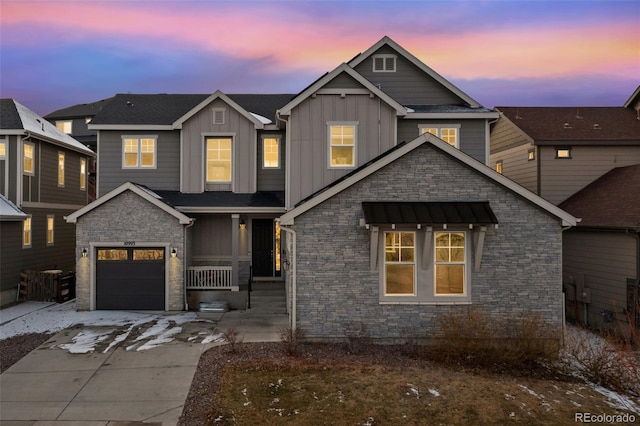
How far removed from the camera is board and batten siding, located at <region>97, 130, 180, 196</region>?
1608 centimetres

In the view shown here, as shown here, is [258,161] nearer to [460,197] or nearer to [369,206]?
[369,206]

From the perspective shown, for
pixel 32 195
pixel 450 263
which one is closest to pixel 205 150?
pixel 32 195

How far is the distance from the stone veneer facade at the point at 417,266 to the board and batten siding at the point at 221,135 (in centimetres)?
633

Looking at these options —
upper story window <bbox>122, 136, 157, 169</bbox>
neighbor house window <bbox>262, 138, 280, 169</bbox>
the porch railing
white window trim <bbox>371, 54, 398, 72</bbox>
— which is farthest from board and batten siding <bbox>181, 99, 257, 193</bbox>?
white window trim <bbox>371, 54, 398, 72</bbox>

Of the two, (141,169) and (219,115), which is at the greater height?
(219,115)

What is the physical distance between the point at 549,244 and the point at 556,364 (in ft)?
9.37

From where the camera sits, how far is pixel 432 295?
10344 millimetres

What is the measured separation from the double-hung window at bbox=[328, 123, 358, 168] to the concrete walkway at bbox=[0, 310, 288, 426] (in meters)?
6.11

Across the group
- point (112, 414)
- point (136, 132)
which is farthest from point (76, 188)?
point (112, 414)

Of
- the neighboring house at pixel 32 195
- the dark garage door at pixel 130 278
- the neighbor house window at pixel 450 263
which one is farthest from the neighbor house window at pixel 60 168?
the neighbor house window at pixel 450 263

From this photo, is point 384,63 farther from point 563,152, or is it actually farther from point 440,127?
point 563,152

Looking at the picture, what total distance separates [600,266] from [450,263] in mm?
6678

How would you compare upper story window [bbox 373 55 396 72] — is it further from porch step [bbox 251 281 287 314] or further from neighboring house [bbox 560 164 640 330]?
porch step [bbox 251 281 287 314]

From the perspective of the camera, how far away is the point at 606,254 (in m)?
13.2
